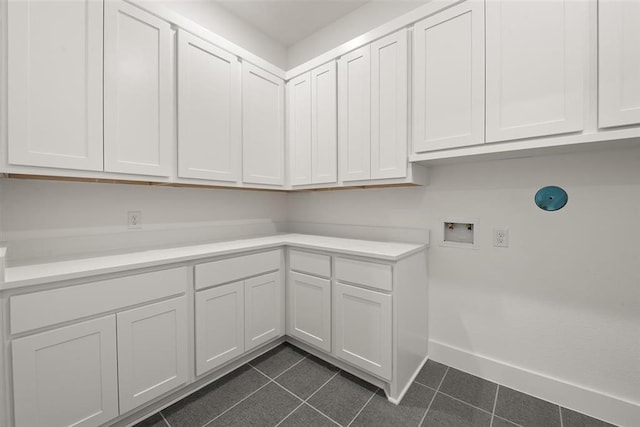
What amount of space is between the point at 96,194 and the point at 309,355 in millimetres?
1809

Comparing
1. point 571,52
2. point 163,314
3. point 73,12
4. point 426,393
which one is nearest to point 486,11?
point 571,52

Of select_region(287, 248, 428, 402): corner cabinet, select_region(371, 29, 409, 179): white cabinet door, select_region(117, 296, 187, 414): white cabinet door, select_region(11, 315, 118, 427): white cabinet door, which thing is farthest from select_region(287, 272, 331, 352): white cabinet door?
select_region(11, 315, 118, 427): white cabinet door

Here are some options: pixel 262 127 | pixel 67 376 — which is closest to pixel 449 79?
pixel 262 127

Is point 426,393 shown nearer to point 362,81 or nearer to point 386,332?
point 386,332

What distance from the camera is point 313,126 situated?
2.21m

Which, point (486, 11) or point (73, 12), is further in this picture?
point (486, 11)

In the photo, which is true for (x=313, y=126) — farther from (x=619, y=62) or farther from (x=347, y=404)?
(x=347, y=404)

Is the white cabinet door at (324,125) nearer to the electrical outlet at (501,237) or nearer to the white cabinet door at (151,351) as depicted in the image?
the electrical outlet at (501,237)

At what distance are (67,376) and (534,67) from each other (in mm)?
2583

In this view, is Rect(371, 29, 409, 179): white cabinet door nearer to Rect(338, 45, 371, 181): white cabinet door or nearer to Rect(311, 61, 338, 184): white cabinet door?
Rect(338, 45, 371, 181): white cabinet door

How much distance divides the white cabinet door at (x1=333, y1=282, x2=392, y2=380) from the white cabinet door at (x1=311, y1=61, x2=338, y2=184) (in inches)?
35.2

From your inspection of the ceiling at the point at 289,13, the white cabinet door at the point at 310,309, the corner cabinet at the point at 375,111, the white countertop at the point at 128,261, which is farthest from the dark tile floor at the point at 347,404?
the ceiling at the point at 289,13

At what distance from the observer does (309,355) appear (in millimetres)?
2014

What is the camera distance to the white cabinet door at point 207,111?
1714 millimetres
